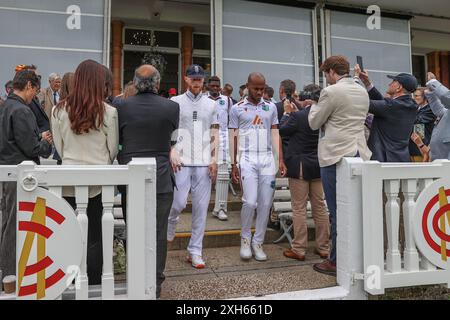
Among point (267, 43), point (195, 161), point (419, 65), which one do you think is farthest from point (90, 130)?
point (419, 65)

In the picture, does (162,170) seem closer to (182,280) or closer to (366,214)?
(182,280)

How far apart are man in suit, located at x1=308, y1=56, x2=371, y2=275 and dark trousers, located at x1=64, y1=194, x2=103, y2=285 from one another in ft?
6.34

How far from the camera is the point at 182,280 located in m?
3.28

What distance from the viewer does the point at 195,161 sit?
368 cm

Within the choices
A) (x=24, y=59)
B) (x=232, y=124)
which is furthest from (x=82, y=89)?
(x=24, y=59)

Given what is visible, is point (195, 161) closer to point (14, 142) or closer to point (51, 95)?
point (14, 142)

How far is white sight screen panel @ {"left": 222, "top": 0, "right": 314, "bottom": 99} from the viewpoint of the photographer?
8.25 meters

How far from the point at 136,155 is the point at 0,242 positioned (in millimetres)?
1341

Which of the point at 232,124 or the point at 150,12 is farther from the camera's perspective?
the point at 150,12

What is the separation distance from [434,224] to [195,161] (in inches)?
82.5

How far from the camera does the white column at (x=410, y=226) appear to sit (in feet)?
9.41

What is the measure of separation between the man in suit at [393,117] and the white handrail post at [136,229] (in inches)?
89.6

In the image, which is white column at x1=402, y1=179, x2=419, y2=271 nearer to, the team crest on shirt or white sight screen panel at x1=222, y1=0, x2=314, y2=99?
the team crest on shirt

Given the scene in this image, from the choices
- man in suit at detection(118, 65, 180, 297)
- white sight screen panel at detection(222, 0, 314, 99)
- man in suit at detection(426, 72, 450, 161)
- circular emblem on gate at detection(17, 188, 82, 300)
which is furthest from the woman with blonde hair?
white sight screen panel at detection(222, 0, 314, 99)
